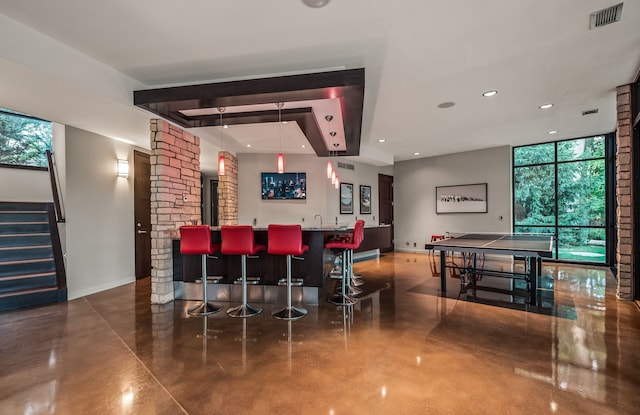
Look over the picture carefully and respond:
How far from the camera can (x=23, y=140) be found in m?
5.74

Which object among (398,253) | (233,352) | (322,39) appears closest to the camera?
(233,352)

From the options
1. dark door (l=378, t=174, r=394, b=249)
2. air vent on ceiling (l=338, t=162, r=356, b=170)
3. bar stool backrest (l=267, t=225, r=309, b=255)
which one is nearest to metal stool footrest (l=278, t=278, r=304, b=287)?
bar stool backrest (l=267, t=225, r=309, b=255)

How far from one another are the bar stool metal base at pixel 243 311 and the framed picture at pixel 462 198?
6.64 meters

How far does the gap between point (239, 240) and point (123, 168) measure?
329cm

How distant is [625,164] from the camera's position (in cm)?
409

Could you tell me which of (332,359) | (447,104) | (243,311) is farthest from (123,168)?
(447,104)

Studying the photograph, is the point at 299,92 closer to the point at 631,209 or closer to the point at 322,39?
the point at 322,39

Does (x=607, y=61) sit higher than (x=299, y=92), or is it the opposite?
(x=607, y=61)

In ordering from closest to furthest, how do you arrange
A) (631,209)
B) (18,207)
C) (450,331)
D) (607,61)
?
(450,331)
(607,61)
(631,209)
(18,207)

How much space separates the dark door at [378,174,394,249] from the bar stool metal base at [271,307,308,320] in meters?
6.15

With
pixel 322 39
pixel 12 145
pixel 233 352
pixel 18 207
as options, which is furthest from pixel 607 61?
pixel 12 145

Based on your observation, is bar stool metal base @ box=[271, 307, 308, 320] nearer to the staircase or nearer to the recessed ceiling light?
the staircase

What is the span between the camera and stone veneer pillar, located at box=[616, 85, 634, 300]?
4059 millimetres

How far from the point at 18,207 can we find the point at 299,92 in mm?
5053
